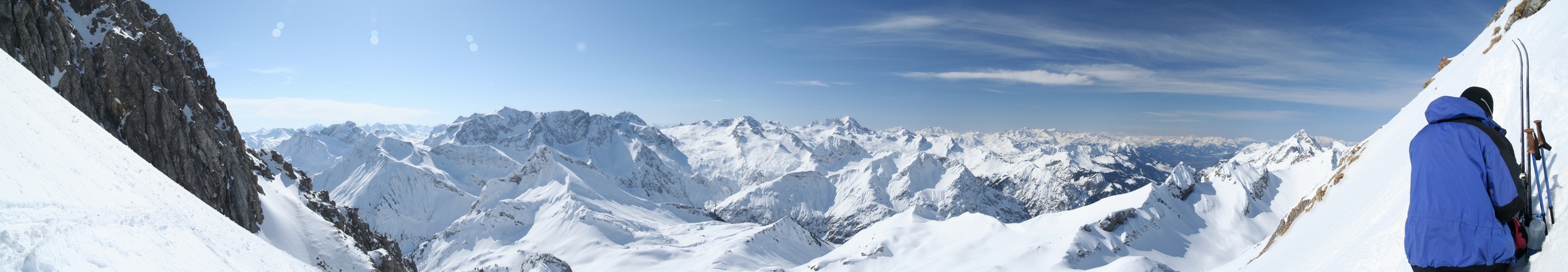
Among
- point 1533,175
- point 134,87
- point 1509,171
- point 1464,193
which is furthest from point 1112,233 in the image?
point 134,87

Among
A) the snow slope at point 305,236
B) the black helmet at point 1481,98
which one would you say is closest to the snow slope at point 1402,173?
the black helmet at point 1481,98

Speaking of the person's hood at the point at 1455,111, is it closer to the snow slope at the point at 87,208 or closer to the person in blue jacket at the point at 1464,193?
the person in blue jacket at the point at 1464,193

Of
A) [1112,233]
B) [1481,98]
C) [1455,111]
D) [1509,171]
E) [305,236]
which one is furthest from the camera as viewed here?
[1112,233]

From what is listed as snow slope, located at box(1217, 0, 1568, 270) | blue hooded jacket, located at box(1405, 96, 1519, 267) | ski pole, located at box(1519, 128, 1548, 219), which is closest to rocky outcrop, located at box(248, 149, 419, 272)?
snow slope, located at box(1217, 0, 1568, 270)

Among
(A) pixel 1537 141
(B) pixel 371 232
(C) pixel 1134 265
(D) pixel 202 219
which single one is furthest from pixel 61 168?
(C) pixel 1134 265

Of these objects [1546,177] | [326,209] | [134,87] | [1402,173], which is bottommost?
[326,209]

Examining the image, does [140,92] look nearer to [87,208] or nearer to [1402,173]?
[87,208]
